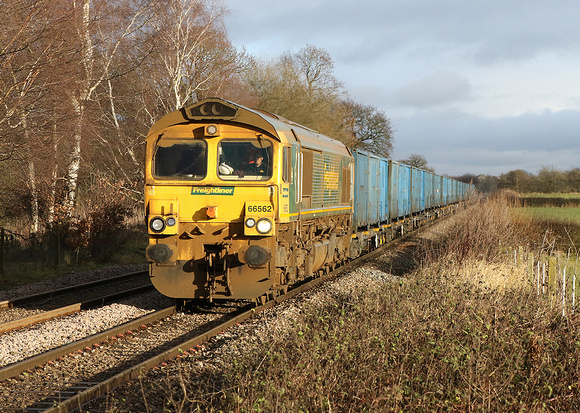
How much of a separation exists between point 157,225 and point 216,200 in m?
0.94

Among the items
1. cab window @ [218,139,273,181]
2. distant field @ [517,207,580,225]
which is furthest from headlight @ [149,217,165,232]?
distant field @ [517,207,580,225]

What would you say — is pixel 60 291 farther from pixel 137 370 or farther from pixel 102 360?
pixel 137 370

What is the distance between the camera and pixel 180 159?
29.7 feet

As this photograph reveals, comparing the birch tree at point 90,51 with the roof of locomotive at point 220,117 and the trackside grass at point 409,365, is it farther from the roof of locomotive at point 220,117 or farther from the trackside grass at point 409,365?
the trackside grass at point 409,365

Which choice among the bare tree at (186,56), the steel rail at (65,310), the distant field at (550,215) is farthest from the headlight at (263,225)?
the distant field at (550,215)

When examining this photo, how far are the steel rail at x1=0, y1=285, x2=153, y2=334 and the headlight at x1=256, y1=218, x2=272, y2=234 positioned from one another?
137 inches

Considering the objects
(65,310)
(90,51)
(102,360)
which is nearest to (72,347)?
(102,360)

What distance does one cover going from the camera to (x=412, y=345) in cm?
620

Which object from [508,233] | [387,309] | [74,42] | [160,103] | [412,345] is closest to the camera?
[412,345]

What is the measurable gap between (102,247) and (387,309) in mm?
11106

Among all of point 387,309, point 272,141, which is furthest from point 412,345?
point 272,141

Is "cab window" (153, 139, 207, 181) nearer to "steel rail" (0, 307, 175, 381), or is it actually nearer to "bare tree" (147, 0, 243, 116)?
"steel rail" (0, 307, 175, 381)

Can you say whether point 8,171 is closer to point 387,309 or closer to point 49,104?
point 49,104

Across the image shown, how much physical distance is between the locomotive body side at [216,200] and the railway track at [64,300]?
1.87 meters
